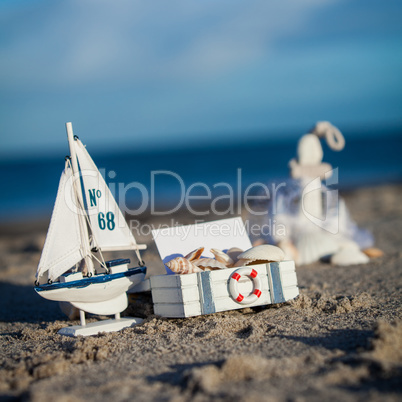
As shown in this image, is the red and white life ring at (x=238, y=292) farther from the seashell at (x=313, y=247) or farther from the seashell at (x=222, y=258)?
the seashell at (x=313, y=247)

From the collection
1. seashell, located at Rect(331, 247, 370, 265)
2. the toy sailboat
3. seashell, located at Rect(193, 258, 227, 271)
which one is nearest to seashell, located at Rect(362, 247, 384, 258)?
seashell, located at Rect(331, 247, 370, 265)

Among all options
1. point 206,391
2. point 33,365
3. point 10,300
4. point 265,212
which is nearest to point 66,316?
point 10,300

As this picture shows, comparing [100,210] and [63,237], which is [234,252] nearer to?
[100,210]

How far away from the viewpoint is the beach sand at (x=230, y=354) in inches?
106

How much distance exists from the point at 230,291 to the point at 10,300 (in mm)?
3602

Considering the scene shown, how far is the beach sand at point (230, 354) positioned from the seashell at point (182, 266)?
45cm

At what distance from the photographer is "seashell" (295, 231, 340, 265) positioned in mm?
7391

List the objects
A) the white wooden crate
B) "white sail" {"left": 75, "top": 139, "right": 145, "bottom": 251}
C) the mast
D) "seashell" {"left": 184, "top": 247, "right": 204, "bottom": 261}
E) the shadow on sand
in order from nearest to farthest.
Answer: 1. the white wooden crate
2. the mast
3. "white sail" {"left": 75, "top": 139, "right": 145, "bottom": 251}
4. "seashell" {"left": 184, "top": 247, "right": 204, "bottom": 261}
5. the shadow on sand

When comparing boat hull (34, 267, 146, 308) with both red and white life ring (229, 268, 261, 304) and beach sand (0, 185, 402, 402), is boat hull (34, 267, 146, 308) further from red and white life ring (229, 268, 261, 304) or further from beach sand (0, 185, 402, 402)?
red and white life ring (229, 268, 261, 304)

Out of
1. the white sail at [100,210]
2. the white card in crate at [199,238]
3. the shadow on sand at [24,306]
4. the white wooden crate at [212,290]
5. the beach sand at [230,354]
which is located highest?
the white sail at [100,210]

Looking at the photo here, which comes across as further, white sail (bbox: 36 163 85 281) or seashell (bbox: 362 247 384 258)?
seashell (bbox: 362 247 384 258)

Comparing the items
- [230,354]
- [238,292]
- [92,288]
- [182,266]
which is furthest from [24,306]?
[230,354]

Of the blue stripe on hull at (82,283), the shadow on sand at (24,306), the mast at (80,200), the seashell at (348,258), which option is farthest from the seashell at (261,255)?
the seashell at (348,258)

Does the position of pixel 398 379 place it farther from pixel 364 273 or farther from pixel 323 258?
pixel 323 258
